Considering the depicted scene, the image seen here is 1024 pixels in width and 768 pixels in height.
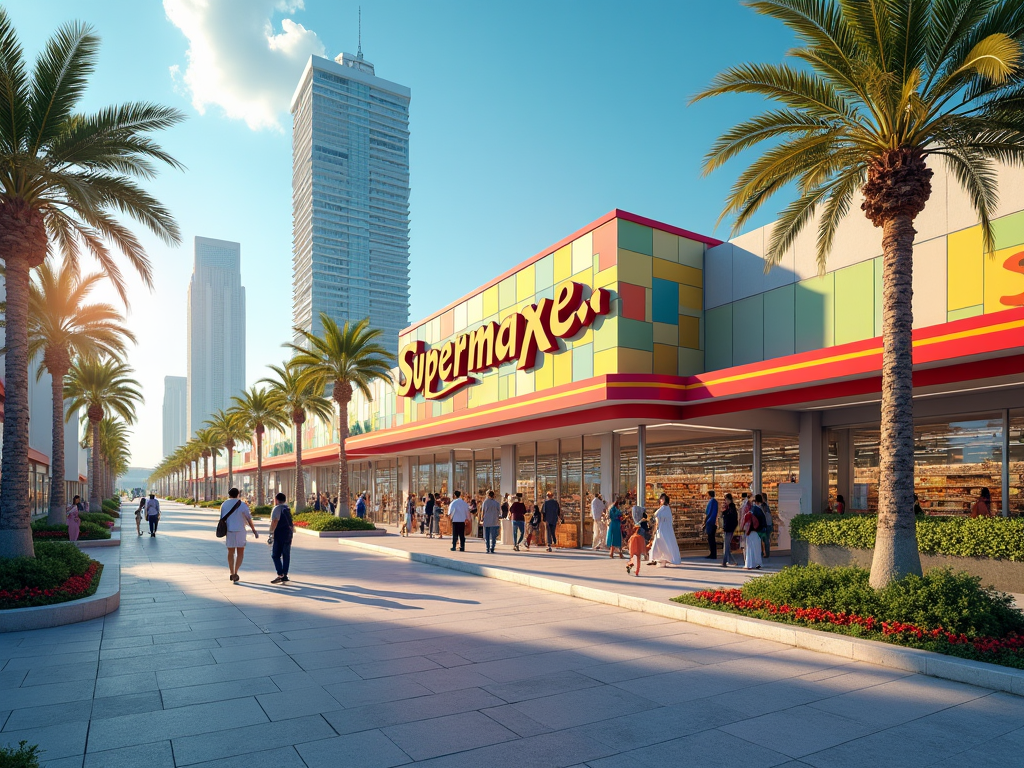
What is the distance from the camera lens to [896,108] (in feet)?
35.1

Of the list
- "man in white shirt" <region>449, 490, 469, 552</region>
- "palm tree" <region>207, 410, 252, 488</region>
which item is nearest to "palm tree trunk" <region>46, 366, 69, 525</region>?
"man in white shirt" <region>449, 490, 469, 552</region>

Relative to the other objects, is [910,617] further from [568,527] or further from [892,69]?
[568,527]

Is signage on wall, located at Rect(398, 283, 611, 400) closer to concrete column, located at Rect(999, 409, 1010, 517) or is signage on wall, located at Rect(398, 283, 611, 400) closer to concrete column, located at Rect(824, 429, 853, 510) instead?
concrete column, located at Rect(824, 429, 853, 510)

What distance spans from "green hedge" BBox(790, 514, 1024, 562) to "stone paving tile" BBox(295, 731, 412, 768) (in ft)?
36.6

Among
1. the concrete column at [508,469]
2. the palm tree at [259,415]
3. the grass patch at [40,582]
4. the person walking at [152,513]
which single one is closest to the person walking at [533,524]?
the concrete column at [508,469]

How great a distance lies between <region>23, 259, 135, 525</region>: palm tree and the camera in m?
25.3

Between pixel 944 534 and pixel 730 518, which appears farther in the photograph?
pixel 730 518

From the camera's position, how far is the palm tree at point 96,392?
37750 millimetres

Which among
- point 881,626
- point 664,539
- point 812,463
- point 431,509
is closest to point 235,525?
point 664,539

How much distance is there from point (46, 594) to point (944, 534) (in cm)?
→ 1555

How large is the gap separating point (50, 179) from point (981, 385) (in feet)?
63.7

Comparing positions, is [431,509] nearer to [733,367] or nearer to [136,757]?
[733,367]

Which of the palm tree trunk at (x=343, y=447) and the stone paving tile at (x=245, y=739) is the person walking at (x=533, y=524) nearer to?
the palm tree trunk at (x=343, y=447)

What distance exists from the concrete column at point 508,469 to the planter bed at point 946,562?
13.1 meters
